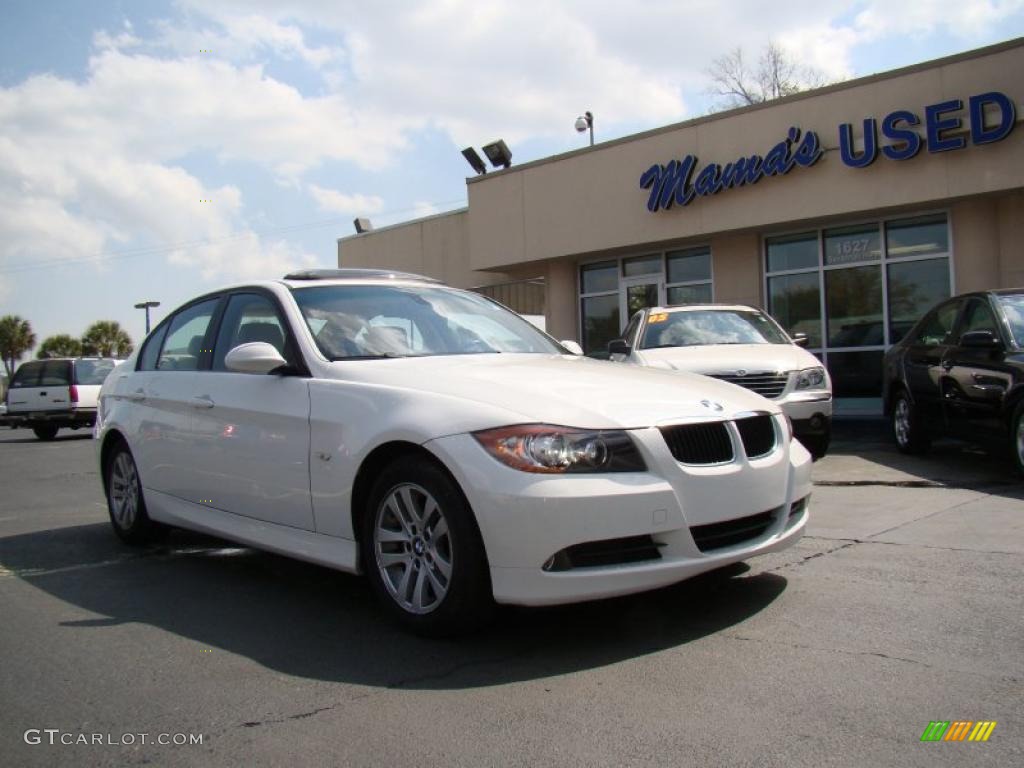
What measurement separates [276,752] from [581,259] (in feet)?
54.1

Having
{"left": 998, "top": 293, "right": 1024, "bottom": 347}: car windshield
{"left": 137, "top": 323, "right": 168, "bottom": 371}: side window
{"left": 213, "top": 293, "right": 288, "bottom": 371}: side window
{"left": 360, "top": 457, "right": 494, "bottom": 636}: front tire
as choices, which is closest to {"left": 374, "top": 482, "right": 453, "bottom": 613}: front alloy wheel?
{"left": 360, "top": 457, "right": 494, "bottom": 636}: front tire

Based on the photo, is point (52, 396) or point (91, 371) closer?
point (52, 396)

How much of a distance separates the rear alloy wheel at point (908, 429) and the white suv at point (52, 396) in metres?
15.8

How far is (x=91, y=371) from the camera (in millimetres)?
20875

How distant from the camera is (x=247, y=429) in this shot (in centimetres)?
478

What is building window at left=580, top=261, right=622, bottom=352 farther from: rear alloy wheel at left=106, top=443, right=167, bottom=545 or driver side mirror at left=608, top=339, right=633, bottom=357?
rear alloy wheel at left=106, top=443, right=167, bottom=545

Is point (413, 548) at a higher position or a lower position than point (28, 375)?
lower

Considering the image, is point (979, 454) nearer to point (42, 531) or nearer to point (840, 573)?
point (840, 573)

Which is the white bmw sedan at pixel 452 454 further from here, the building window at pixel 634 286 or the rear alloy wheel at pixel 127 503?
the building window at pixel 634 286

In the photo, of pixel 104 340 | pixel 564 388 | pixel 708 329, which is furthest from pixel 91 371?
pixel 104 340

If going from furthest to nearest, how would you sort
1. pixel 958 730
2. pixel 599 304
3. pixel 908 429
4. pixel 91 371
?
pixel 91 371 → pixel 599 304 → pixel 908 429 → pixel 958 730

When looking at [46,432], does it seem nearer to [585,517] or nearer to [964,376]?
[964,376]

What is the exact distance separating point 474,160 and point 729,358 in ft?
42.3

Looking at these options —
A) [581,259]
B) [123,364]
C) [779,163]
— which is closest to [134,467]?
[123,364]
